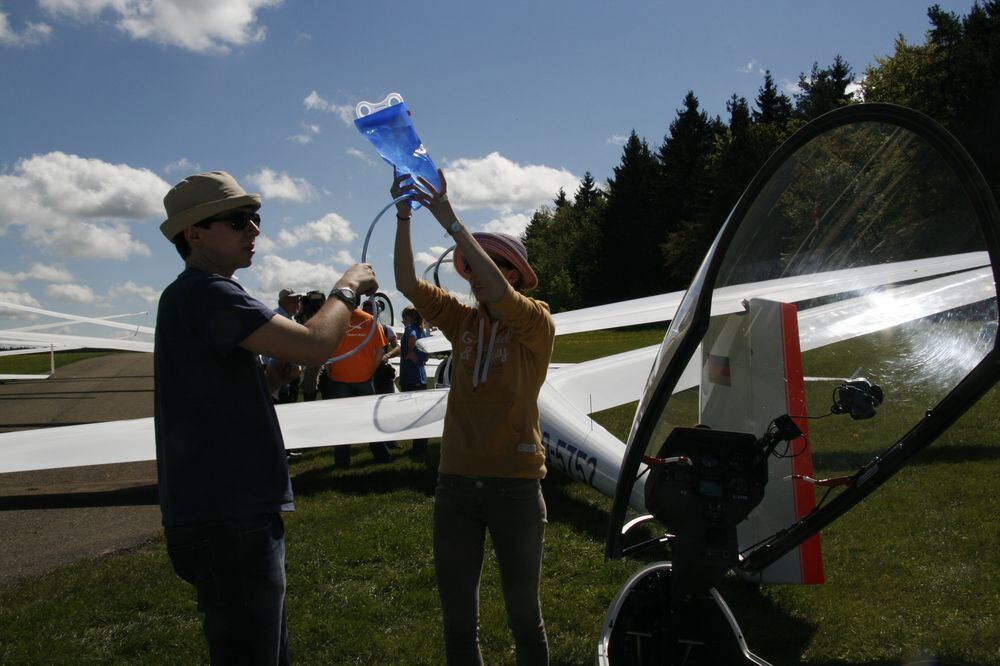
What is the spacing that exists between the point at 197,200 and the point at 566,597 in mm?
3165

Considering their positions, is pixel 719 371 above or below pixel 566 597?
above

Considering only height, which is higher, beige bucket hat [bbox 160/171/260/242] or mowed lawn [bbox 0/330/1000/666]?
beige bucket hat [bbox 160/171/260/242]

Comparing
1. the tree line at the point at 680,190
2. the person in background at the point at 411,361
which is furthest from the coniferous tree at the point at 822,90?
the person in background at the point at 411,361

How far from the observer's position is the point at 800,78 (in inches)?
2210

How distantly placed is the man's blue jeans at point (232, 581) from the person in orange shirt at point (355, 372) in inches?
225

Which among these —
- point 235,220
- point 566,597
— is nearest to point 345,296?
point 235,220

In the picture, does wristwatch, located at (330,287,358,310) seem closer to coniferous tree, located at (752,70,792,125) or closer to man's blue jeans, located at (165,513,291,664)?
man's blue jeans, located at (165,513,291,664)

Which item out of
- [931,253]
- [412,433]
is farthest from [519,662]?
[412,433]

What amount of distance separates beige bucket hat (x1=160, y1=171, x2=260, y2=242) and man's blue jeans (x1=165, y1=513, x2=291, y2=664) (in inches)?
32.5

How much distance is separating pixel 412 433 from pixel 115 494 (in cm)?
319

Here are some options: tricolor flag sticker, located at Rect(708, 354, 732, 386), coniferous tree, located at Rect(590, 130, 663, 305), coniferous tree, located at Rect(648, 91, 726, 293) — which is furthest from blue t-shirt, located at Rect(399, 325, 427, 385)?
coniferous tree, located at Rect(590, 130, 663, 305)

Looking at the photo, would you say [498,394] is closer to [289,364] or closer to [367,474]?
[289,364]

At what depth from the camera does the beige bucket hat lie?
1965mm

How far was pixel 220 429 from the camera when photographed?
6.33 feet
